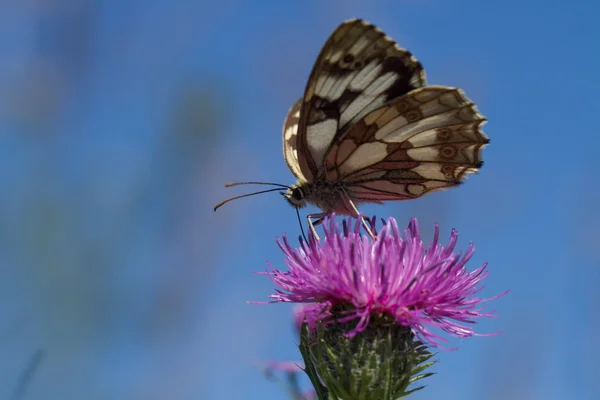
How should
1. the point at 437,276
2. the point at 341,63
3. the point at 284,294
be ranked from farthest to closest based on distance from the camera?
1. the point at 341,63
2. the point at 284,294
3. the point at 437,276

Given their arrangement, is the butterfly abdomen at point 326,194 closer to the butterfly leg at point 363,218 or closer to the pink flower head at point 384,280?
the butterfly leg at point 363,218

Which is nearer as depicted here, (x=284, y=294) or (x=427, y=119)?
(x=284, y=294)

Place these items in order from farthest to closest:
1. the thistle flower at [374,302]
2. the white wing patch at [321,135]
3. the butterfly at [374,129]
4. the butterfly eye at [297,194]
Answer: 1. the butterfly eye at [297,194]
2. the white wing patch at [321,135]
3. the butterfly at [374,129]
4. the thistle flower at [374,302]

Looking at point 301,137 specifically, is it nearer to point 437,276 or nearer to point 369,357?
point 437,276

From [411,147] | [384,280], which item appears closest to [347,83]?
[411,147]

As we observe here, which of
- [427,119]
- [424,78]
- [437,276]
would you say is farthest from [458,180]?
[437,276]

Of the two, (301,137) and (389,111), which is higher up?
(389,111)

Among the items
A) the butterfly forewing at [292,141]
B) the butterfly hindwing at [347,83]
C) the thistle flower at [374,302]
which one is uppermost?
the butterfly hindwing at [347,83]

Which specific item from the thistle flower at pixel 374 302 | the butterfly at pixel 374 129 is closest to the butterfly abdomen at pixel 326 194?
the butterfly at pixel 374 129
